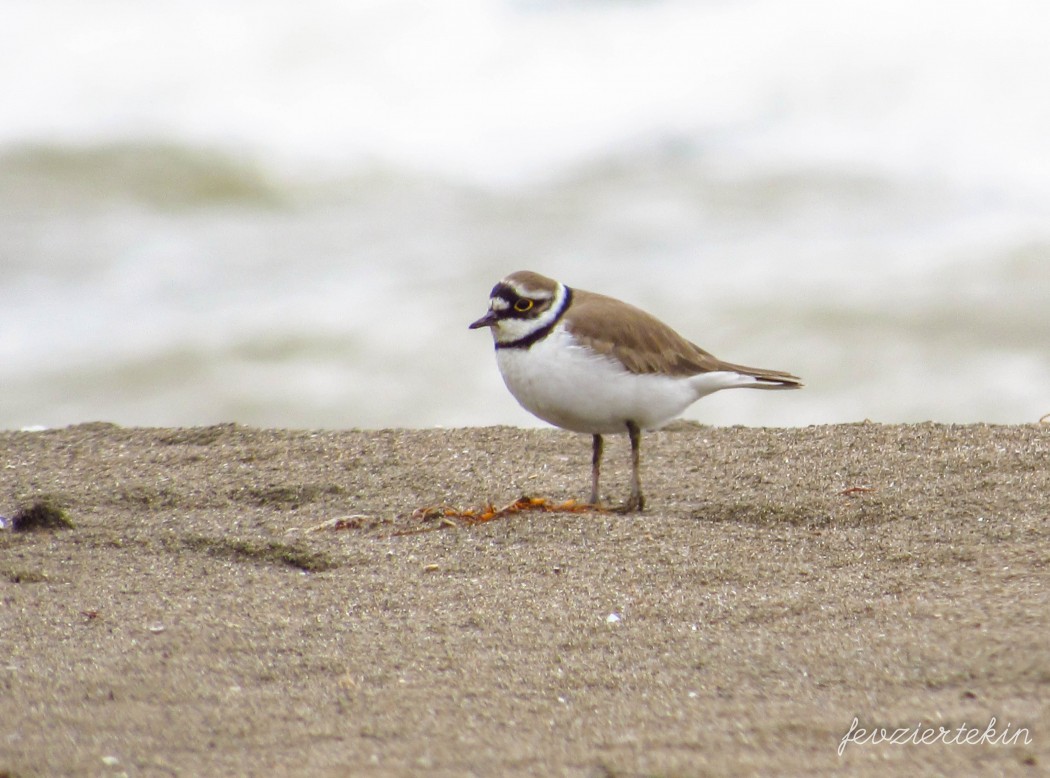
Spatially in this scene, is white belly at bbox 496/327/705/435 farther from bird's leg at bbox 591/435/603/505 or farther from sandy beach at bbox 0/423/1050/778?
sandy beach at bbox 0/423/1050/778

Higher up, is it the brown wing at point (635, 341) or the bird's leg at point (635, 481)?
the brown wing at point (635, 341)

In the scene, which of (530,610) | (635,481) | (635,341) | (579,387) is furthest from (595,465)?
(530,610)

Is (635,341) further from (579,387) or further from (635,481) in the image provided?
(635,481)

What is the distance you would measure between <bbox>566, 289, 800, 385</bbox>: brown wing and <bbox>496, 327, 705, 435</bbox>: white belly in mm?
49

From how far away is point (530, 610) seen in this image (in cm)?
A: 388

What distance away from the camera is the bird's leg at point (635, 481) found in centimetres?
513

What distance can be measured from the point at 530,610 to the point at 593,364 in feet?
5.01

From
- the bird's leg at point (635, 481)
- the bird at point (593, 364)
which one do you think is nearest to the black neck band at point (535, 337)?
the bird at point (593, 364)

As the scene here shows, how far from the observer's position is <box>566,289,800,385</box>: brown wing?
5266 millimetres

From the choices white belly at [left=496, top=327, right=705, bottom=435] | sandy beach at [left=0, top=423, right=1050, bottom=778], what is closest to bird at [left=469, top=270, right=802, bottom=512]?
white belly at [left=496, top=327, right=705, bottom=435]

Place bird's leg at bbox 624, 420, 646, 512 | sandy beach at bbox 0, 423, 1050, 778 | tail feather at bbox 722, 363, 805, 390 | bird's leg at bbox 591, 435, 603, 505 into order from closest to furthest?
sandy beach at bbox 0, 423, 1050, 778
bird's leg at bbox 624, 420, 646, 512
bird's leg at bbox 591, 435, 603, 505
tail feather at bbox 722, 363, 805, 390

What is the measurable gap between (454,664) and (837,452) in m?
2.59

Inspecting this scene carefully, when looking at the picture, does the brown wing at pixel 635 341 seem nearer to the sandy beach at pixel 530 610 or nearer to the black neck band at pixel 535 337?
the black neck band at pixel 535 337

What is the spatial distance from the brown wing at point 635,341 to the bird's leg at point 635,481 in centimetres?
24
